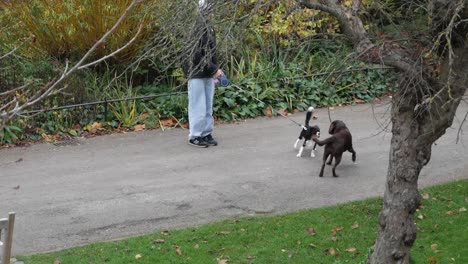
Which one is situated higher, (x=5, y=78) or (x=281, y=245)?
(x=5, y=78)

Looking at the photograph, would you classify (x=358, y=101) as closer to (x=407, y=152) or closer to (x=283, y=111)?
(x=283, y=111)

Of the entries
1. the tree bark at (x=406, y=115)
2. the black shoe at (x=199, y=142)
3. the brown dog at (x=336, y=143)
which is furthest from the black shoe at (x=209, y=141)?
the tree bark at (x=406, y=115)

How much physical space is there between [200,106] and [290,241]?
338cm

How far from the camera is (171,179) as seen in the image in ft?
31.2

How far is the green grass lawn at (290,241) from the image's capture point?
729cm

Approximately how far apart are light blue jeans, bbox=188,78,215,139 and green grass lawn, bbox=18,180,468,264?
2680 mm

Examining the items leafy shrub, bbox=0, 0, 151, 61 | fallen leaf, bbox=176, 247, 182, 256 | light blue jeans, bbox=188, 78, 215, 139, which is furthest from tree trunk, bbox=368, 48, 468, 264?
leafy shrub, bbox=0, 0, 151, 61

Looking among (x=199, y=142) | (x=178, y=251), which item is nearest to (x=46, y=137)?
(x=199, y=142)

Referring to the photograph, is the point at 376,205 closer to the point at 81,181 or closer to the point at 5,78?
the point at 81,181

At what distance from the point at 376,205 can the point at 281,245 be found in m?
1.47

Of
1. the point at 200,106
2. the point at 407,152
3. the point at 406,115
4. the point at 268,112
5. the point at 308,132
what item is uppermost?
the point at 406,115

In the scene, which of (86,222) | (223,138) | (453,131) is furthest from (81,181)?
(453,131)

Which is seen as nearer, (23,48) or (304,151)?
(304,151)

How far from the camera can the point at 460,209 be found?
8.40m
